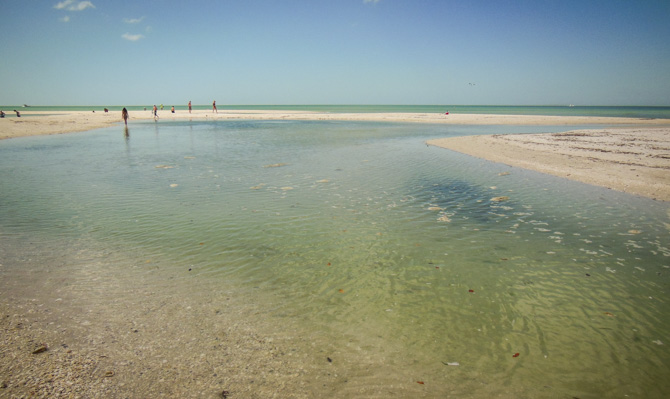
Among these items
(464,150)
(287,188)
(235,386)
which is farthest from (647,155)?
(235,386)

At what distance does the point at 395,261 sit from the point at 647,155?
20.4 meters

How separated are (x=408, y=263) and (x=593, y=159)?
56.6 ft

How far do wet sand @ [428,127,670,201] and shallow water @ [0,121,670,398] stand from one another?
159cm

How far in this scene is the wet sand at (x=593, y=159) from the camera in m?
13.5

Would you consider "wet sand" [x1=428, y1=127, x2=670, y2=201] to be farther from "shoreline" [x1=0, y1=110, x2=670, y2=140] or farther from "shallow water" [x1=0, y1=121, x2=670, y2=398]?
"shoreline" [x1=0, y1=110, x2=670, y2=140]

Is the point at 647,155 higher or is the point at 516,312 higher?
the point at 647,155

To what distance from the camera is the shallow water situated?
428cm

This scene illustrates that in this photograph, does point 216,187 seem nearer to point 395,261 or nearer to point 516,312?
point 395,261

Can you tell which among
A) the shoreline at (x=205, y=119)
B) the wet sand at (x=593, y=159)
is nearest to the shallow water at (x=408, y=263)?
the wet sand at (x=593, y=159)

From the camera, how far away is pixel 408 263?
6930 millimetres

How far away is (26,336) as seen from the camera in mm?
4484

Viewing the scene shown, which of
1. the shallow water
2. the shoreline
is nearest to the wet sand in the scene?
the shallow water

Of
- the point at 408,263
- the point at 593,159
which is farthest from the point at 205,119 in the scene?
the point at 408,263

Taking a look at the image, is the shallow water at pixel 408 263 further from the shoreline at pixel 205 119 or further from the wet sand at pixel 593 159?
the shoreline at pixel 205 119
